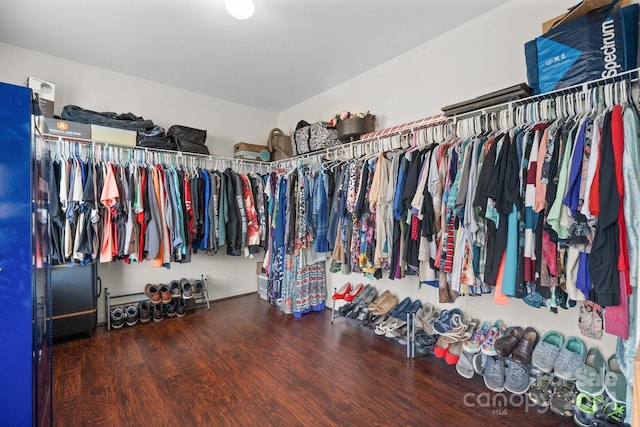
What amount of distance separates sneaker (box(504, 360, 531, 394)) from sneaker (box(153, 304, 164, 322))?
3.25 metres

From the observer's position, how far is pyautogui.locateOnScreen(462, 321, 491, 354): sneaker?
6.89 feet

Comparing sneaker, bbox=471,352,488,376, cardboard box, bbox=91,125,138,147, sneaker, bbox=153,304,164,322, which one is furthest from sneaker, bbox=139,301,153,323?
sneaker, bbox=471,352,488,376

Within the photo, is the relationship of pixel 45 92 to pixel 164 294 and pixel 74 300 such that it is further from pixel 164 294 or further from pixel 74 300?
pixel 164 294

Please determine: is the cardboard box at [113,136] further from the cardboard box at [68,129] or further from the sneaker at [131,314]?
the sneaker at [131,314]

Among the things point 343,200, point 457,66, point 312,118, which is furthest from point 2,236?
point 312,118

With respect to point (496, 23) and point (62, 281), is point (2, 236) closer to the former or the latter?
point (62, 281)

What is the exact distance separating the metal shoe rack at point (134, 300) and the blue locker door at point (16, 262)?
225 cm

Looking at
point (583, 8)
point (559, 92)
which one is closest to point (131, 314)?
point (559, 92)

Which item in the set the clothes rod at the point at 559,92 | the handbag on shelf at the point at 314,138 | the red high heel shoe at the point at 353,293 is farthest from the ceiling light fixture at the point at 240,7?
the red high heel shoe at the point at 353,293

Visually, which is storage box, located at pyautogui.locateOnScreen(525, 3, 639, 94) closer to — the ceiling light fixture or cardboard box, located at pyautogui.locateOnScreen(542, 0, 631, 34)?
cardboard box, located at pyautogui.locateOnScreen(542, 0, 631, 34)

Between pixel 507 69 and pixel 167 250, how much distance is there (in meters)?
3.29

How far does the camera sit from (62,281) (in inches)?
106

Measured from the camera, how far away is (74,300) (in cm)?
273

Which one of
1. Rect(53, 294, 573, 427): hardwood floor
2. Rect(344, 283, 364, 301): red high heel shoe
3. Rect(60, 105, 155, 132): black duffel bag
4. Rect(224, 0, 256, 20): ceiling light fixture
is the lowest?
Rect(53, 294, 573, 427): hardwood floor
